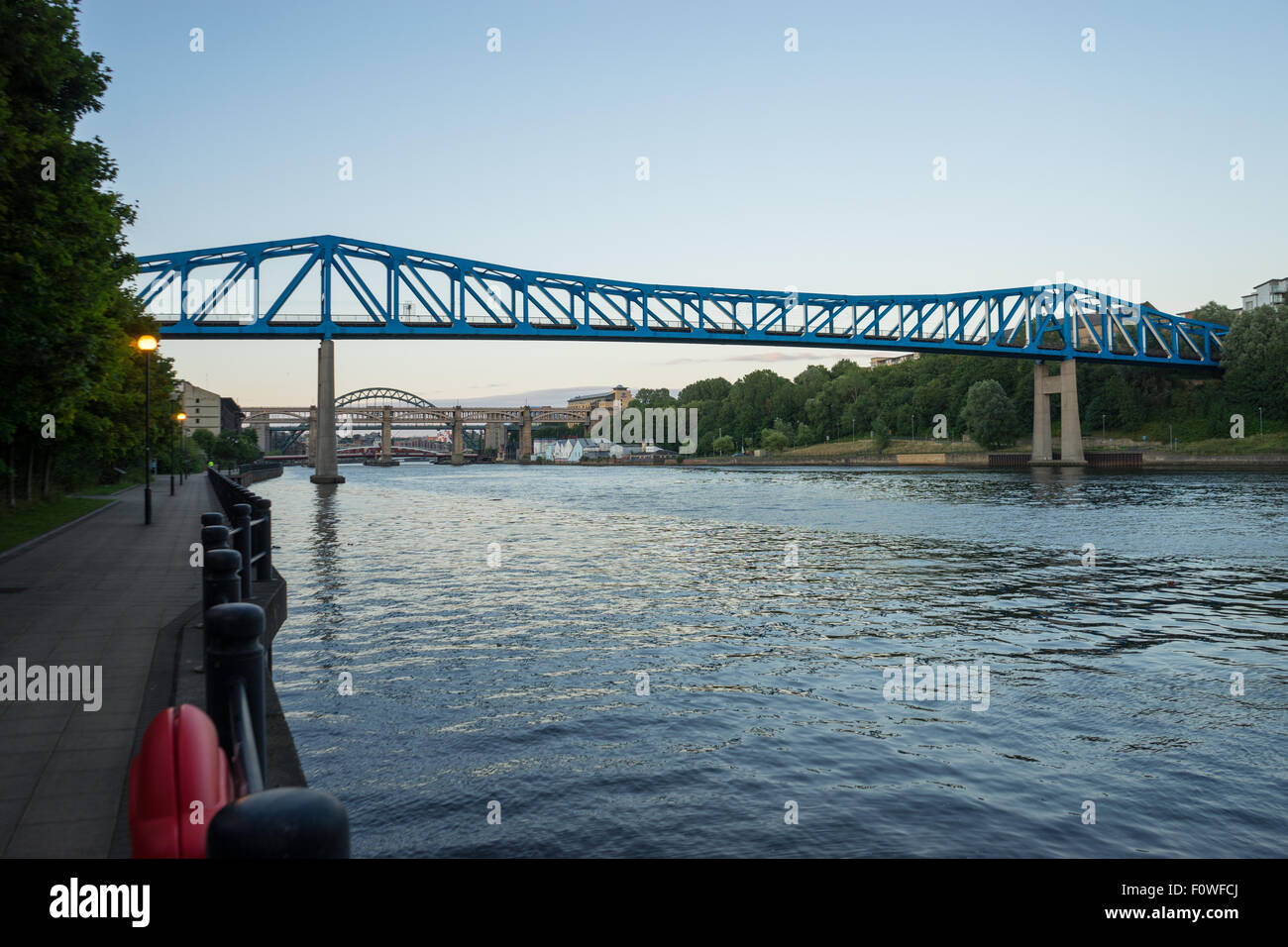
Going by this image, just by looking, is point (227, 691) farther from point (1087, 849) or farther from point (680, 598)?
point (680, 598)

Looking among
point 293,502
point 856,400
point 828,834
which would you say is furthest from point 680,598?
point 856,400

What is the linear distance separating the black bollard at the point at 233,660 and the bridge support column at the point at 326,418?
295 feet

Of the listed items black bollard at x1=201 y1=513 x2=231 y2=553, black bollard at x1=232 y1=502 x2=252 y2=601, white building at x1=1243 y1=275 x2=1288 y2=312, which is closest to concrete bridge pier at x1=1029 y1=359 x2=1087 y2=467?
white building at x1=1243 y1=275 x2=1288 y2=312

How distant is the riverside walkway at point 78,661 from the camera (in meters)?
6.10

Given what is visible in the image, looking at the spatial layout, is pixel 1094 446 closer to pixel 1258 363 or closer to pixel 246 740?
pixel 1258 363

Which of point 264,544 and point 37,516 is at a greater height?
point 264,544

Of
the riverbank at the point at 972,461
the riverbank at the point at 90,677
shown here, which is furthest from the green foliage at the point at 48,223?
the riverbank at the point at 972,461

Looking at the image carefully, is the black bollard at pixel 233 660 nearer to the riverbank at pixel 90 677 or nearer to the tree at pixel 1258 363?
the riverbank at pixel 90 677

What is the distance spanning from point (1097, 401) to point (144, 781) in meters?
156

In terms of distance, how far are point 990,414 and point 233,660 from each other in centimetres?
14516

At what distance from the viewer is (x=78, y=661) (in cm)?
1054

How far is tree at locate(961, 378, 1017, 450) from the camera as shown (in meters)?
140

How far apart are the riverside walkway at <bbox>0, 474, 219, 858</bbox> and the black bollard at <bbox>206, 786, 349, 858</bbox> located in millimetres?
3744

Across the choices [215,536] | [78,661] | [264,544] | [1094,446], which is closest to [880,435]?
[1094,446]
